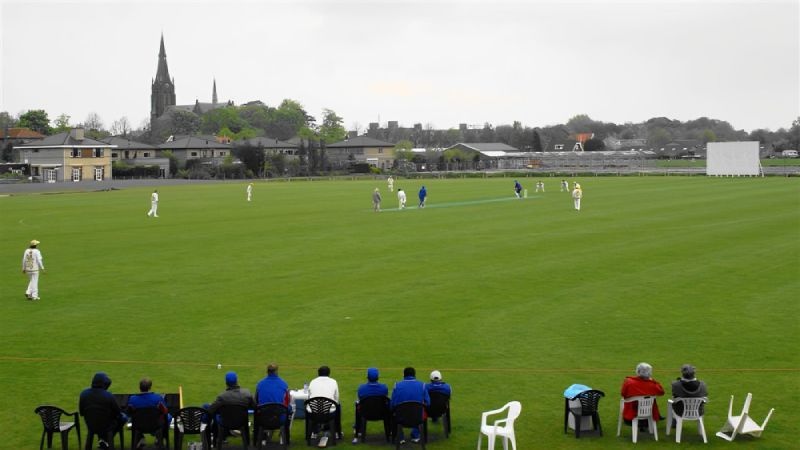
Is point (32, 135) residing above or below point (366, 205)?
above

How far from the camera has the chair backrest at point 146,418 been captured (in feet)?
40.6

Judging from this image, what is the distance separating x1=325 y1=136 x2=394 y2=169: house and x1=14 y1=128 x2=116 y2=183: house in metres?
54.2

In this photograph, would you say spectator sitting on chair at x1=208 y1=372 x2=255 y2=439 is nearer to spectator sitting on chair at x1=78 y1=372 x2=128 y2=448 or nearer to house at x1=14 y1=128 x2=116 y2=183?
spectator sitting on chair at x1=78 y1=372 x2=128 y2=448

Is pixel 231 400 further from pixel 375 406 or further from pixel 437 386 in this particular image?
pixel 437 386

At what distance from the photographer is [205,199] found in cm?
7275

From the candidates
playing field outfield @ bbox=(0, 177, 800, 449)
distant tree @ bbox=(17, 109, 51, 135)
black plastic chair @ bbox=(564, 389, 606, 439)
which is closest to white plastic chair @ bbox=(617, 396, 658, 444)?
playing field outfield @ bbox=(0, 177, 800, 449)

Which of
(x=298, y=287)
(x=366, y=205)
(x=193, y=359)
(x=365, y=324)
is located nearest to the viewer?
(x=193, y=359)

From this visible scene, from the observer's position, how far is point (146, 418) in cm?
1241

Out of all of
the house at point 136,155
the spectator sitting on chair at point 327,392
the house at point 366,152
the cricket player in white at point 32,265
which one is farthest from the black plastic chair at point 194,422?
the house at point 366,152

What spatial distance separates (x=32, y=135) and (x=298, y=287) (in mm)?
148440

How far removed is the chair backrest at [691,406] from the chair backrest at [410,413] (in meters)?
3.84

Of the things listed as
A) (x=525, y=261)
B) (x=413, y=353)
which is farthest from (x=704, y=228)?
(x=413, y=353)

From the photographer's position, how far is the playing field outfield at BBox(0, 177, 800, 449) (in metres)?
15.5

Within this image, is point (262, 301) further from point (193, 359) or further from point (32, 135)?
point (32, 135)
